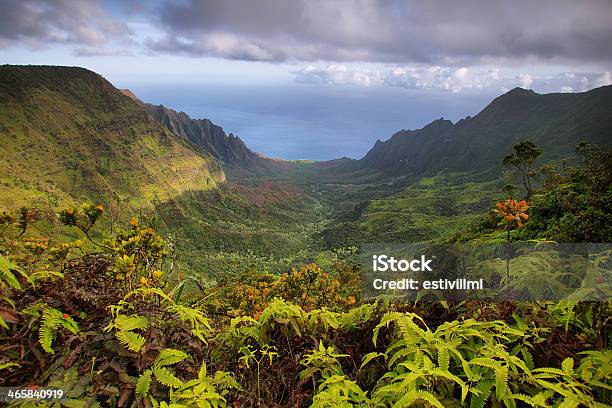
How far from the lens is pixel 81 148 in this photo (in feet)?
439

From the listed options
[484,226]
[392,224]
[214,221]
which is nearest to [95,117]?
[214,221]

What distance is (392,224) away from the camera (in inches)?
4336

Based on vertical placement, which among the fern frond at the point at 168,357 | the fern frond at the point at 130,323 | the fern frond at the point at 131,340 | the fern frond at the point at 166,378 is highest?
the fern frond at the point at 130,323

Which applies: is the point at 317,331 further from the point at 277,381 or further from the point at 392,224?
the point at 392,224

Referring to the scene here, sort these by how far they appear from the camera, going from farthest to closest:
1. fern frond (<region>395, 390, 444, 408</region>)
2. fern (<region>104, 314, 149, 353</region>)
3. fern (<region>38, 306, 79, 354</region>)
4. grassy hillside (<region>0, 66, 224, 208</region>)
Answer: grassy hillside (<region>0, 66, 224, 208</region>) → fern (<region>104, 314, 149, 353</region>) → fern (<region>38, 306, 79, 354</region>) → fern frond (<region>395, 390, 444, 408</region>)

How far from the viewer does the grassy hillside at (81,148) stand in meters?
110

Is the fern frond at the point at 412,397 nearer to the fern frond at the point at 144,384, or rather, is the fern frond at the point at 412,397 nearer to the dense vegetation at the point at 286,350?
the dense vegetation at the point at 286,350

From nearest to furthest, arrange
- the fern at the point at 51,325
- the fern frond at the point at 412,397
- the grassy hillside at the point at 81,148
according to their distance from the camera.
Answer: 1. the fern frond at the point at 412,397
2. the fern at the point at 51,325
3. the grassy hillside at the point at 81,148

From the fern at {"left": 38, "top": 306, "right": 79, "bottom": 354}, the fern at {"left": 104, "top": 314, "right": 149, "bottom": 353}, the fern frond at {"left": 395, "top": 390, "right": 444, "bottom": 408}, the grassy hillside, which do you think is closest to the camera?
the fern frond at {"left": 395, "top": 390, "right": 444, "bottom": 408}

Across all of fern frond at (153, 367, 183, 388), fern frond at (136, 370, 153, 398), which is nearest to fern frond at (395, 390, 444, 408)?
fern frond at (153, 367, 183, 388)

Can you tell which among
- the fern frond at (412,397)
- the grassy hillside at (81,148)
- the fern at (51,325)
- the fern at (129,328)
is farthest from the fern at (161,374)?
the grassy hillside at (81,148)

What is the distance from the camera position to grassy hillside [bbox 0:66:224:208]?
110375 millimetres

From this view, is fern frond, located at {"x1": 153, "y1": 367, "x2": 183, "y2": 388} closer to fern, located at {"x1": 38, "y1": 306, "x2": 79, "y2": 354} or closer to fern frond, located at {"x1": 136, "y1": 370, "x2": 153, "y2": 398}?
fern frond, located at {"x1": 136, "y1": 370, "x2": 153, "y2": 398}

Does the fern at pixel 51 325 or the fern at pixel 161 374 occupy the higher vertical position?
the fern at pixel 51 325
